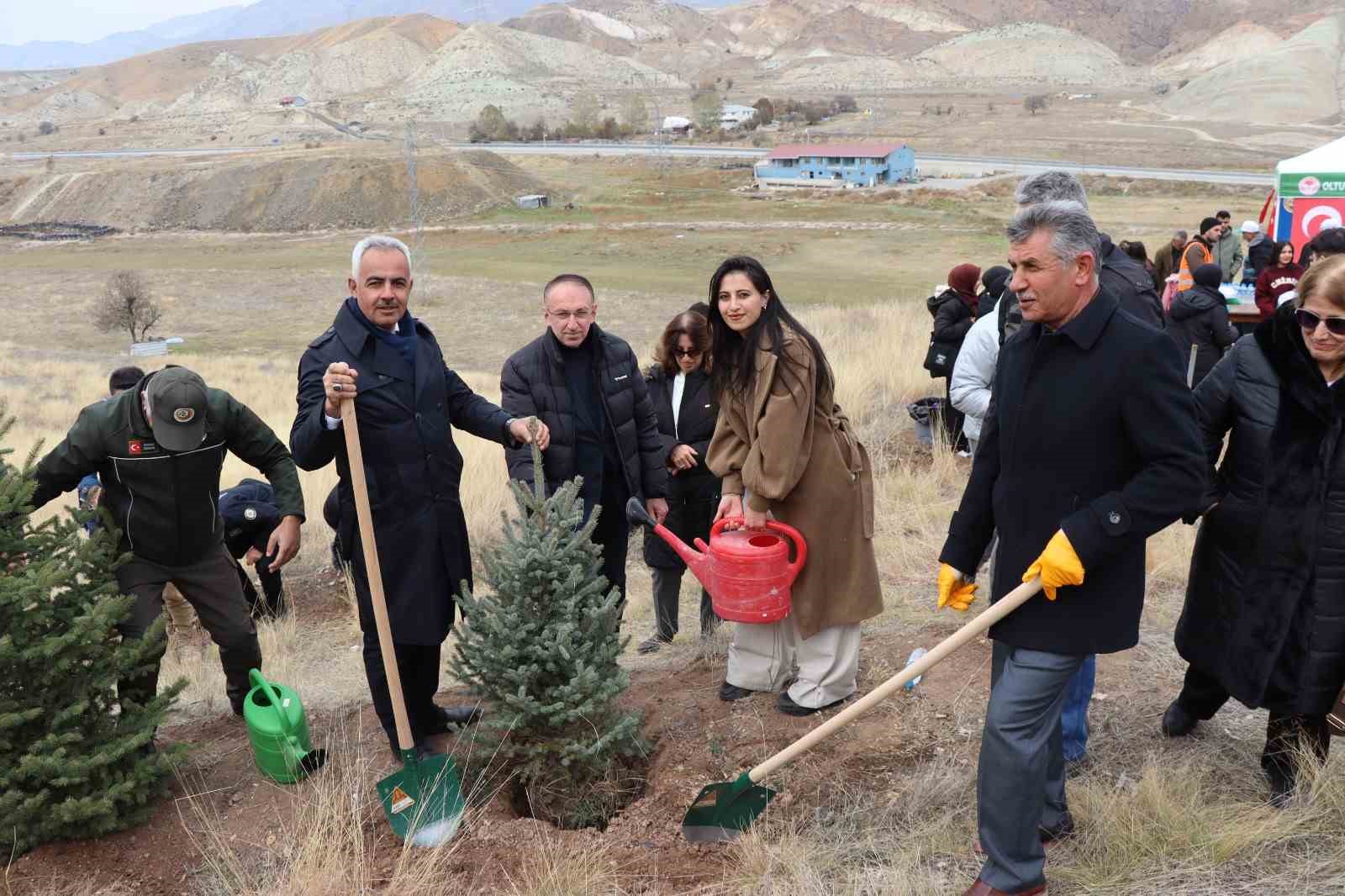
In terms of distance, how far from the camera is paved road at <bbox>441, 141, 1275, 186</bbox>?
4650cm

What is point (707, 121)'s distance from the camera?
292ft

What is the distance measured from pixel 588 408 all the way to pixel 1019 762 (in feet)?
8.14

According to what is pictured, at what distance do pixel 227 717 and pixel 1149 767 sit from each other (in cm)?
375

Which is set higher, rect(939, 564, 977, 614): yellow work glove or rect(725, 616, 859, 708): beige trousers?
rect(939, 564, 977, 614): yellow work glove

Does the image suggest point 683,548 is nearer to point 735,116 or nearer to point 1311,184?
point 1311,184

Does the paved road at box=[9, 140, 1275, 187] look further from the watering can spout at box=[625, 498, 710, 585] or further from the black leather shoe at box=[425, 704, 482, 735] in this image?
the black leather shoe at box=[425, 704, 482, 735]

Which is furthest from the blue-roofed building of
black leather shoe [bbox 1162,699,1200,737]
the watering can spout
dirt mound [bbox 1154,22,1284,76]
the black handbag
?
dirt mound [bbox 1154,22,1284,76]

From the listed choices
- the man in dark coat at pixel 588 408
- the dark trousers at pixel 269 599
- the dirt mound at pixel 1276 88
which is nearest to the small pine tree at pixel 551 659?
the man in dark coat at pixel 588 408

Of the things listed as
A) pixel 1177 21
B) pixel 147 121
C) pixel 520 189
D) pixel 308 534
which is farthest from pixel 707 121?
pixel 1177 21

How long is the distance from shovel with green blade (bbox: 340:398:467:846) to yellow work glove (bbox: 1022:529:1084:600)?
2058mm

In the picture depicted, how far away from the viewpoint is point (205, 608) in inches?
166

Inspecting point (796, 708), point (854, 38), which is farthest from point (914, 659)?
point (854, 38)

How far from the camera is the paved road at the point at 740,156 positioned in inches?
1859

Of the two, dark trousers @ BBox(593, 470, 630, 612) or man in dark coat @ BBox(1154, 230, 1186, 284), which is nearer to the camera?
dark trousers @ BBox(593, 470, 630, 612)
